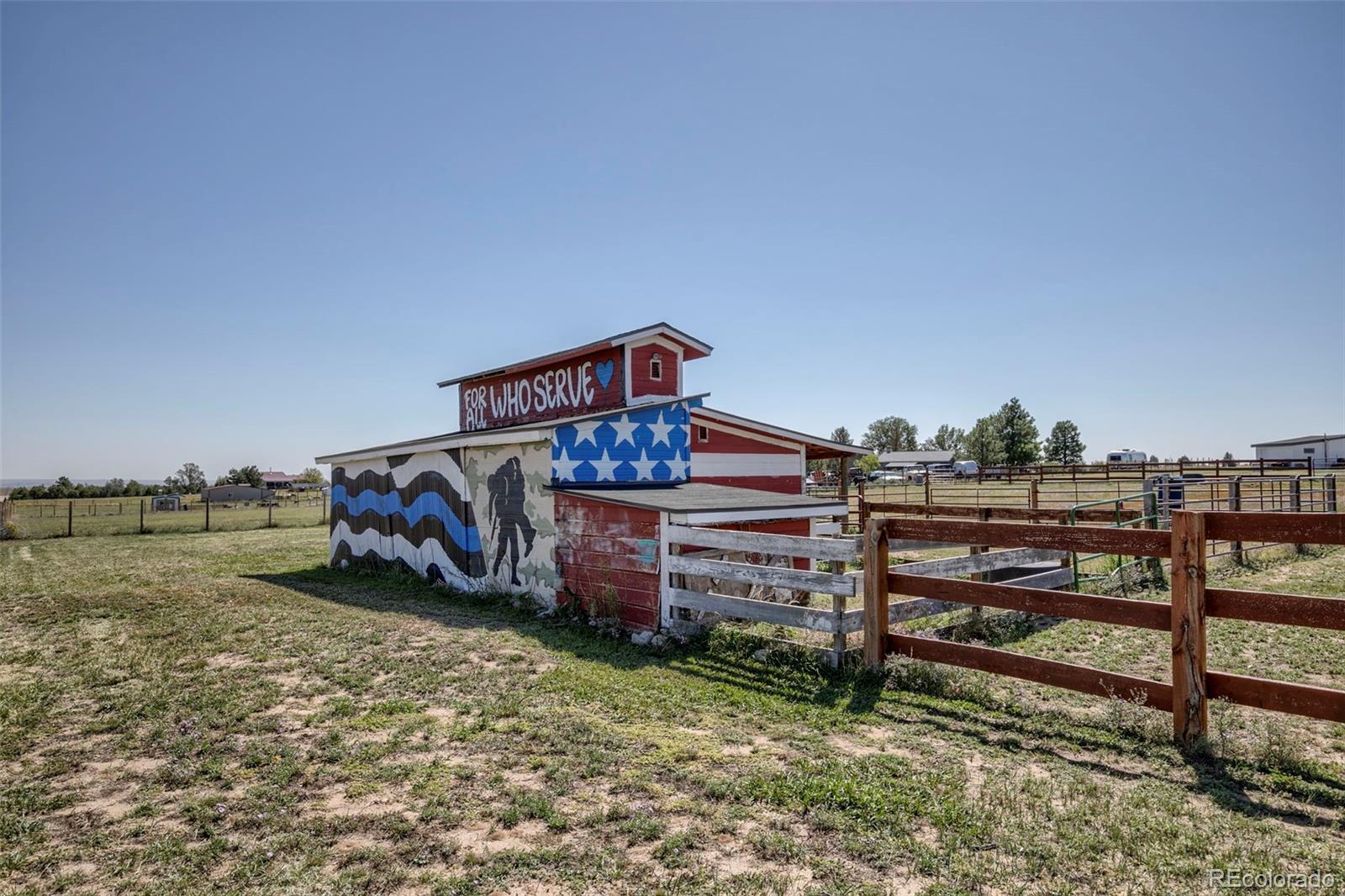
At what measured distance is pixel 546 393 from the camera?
53.8 ft

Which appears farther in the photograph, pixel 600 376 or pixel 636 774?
pixel 600 376

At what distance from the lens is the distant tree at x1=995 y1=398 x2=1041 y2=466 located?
235ft

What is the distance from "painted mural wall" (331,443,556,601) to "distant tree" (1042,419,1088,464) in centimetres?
8751

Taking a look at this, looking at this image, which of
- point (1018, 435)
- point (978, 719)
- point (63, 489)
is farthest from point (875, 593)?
point (63, 489)

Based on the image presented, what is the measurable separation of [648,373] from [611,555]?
6174mm

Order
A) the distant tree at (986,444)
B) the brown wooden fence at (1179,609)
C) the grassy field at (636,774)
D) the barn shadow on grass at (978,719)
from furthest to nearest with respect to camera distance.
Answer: the distant tree at (986,444) → the brown wooden fence at (1179,609) → the barn shadow on grass at (978,719) → the grassy field at (636,774)

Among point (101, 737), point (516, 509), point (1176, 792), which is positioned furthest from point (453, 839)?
point (516, 509)

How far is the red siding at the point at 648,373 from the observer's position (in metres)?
14.3

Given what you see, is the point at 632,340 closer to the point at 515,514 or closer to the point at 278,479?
the point at 515,514

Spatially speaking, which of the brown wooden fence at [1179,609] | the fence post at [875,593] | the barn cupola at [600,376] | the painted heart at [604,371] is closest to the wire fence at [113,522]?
the barn cupola at [600,376]

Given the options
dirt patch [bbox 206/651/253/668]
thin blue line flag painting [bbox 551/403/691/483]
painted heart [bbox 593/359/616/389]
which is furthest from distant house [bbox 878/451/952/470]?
dirt patch [bbox 206/651/253/668]

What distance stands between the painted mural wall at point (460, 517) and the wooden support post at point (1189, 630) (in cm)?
771

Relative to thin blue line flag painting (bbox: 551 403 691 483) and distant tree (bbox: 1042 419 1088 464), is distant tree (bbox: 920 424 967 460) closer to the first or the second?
distant tree (bbox: 1042 419 1088 464)

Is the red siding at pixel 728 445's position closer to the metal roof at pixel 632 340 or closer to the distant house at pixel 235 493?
the metal roof at pixel 632 340
